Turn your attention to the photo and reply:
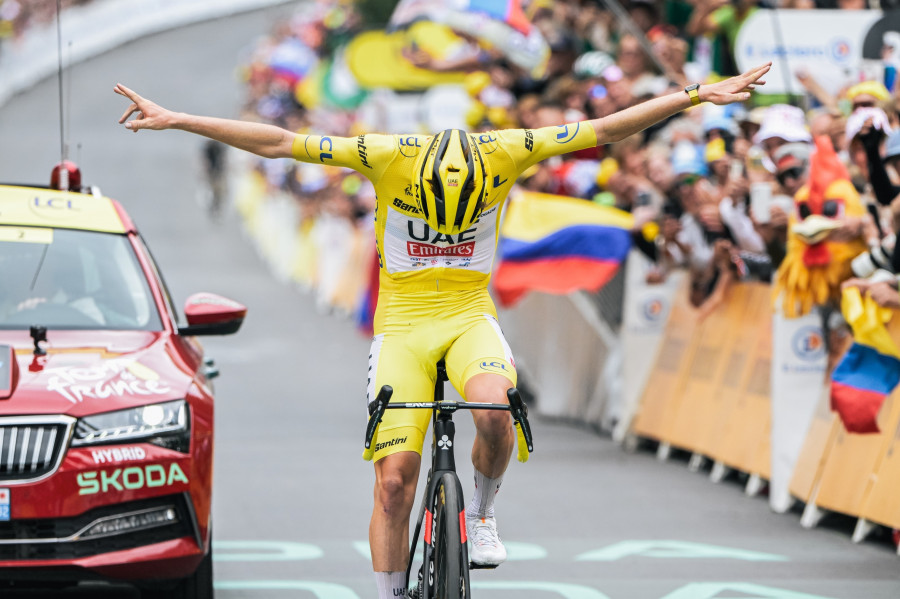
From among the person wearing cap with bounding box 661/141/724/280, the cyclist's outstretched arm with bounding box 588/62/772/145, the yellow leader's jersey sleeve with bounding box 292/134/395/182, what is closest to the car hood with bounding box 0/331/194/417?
the yellow leader's jersey sleeve with bounding box 292/134/395/182

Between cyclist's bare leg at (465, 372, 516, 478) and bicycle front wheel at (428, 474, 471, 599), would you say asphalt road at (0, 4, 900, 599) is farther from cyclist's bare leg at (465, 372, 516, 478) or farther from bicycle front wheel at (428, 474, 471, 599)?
bicycle front wheel at (428, 474, 471, 599)

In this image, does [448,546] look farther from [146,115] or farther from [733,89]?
[733,89]

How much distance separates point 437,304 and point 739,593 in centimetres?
246

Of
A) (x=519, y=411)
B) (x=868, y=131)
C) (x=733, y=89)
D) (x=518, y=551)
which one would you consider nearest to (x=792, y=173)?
(x=868, y=131)

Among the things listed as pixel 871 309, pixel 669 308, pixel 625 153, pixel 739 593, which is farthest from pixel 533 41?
pixel 739 593

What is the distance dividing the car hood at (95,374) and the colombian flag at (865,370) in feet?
13.1

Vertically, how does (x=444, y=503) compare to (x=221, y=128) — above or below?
below

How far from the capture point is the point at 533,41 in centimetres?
1833

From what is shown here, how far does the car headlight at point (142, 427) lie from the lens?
20.7ft

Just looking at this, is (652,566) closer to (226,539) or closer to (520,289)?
(226,539)

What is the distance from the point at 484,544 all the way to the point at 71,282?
109 inches

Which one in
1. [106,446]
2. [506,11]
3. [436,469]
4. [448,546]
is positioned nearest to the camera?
[448,546]

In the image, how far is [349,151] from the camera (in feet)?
19.7

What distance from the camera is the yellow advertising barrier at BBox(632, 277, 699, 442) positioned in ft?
40.4
